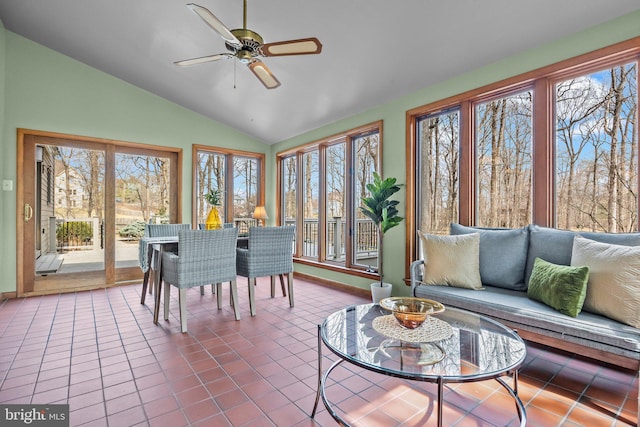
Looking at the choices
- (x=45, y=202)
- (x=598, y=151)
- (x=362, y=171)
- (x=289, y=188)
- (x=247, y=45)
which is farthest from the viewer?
(x=289, y=188)

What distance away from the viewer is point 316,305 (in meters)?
3.87

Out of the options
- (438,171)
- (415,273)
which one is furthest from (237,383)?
(438,171)

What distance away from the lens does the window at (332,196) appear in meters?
4.73

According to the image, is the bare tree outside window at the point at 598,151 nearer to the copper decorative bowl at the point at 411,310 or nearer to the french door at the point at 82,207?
the copper decorative bowl at the point at 411,310

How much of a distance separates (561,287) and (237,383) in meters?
2.23

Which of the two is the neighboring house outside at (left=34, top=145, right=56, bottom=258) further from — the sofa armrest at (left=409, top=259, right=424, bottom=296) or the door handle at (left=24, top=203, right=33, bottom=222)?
the sofa armrest at (left=409, top=259, right=424, bottom=296)

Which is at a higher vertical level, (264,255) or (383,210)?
(383,210)

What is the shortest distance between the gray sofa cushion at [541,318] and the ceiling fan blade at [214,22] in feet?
8.49

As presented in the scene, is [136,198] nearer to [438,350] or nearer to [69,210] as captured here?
[69,210]

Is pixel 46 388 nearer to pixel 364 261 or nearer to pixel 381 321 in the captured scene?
pixel 381 321

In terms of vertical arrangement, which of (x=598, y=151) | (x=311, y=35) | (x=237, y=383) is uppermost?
(x=311, y=35)

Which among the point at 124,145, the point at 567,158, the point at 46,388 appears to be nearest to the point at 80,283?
the point at 124,145

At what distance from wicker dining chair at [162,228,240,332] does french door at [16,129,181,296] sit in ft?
7.29

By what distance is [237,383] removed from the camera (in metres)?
2.07
